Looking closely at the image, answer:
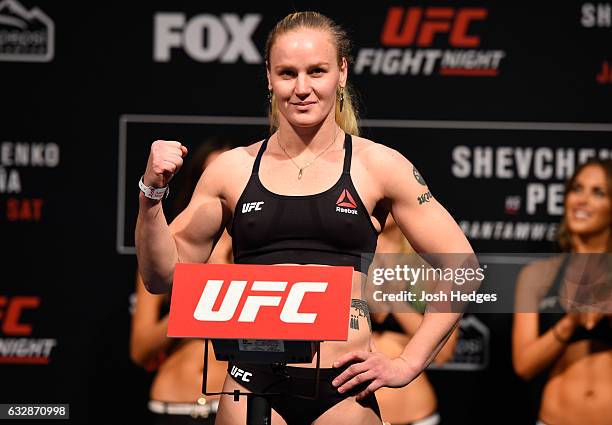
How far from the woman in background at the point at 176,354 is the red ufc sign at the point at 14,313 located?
0.44 metres

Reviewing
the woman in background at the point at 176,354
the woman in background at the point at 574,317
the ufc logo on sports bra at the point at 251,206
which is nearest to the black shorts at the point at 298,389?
the ufc logo on sports bra at the point at 251,206

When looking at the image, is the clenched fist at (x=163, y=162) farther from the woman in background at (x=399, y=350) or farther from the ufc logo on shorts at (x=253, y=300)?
the woman in background at (x=399, y=350)

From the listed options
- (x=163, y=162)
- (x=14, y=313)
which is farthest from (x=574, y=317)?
(x=163, y=162)

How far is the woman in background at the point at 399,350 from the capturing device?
4.04 m

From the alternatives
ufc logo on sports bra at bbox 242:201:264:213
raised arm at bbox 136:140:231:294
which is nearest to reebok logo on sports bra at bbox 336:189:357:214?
ufc logo on sports bra at bbox 242:201:264:213

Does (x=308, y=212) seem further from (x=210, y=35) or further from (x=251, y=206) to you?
(x=210, y=35)

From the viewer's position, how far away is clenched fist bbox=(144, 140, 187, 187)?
2.08 m

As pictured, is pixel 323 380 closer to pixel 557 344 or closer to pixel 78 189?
pixel 557 344

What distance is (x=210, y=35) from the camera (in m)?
4.21

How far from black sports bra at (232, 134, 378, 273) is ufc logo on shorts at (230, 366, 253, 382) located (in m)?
0.24

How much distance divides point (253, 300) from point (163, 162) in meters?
0.40

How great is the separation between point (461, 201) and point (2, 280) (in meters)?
1.91

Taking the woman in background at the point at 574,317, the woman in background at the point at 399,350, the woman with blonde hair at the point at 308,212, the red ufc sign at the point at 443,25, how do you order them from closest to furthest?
the woman with blonde hair at the point at 308,212
the woman in background at the point at 574,317
the woman in background at the point at 399,350
the red ufc sign at the point at 443,25

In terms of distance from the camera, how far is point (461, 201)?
4156 mm
